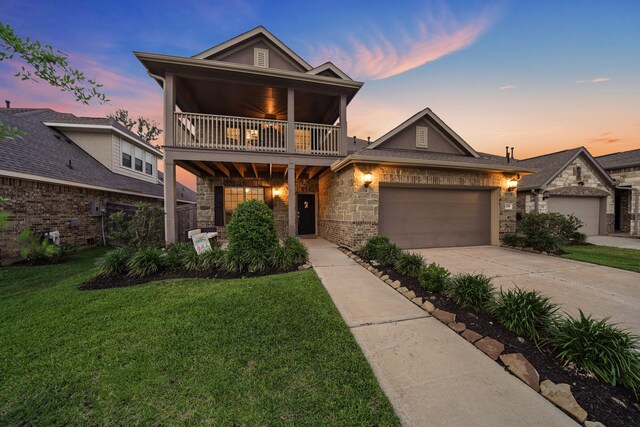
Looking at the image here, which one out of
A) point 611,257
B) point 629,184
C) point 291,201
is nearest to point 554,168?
point 629,184

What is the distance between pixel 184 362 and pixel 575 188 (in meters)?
16.6

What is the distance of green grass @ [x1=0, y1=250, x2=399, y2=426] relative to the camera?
175 centimetres

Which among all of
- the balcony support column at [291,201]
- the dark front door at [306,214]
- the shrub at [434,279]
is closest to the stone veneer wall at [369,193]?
the balcony support column at [291,201]

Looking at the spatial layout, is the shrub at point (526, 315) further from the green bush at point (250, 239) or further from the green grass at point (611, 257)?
the green grass at point (611, 257)

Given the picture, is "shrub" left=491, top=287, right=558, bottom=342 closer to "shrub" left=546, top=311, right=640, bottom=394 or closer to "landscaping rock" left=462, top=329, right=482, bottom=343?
"shrub" left=546, top=311, right=640, bottom=394

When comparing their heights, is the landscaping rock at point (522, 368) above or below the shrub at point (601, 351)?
below

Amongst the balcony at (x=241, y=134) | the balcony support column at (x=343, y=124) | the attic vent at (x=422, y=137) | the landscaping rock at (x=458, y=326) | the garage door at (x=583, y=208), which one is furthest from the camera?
the garage door at (x=583, y=208)

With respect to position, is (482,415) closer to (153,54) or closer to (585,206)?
(153,54)

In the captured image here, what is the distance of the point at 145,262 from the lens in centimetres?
491

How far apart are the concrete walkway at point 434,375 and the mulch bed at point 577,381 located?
0.28 m

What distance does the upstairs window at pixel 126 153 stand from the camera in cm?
1236

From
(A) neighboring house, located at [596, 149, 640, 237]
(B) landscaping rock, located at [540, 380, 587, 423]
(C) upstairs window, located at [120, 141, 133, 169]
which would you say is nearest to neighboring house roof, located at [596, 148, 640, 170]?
(A) neighboring house, located at [596, 149, 640, 237]

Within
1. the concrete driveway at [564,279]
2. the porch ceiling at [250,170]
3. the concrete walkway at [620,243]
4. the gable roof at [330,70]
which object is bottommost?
the concrete walkway at [620,243]

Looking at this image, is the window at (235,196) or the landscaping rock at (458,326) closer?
A: the landscaping rock at (458,326)
